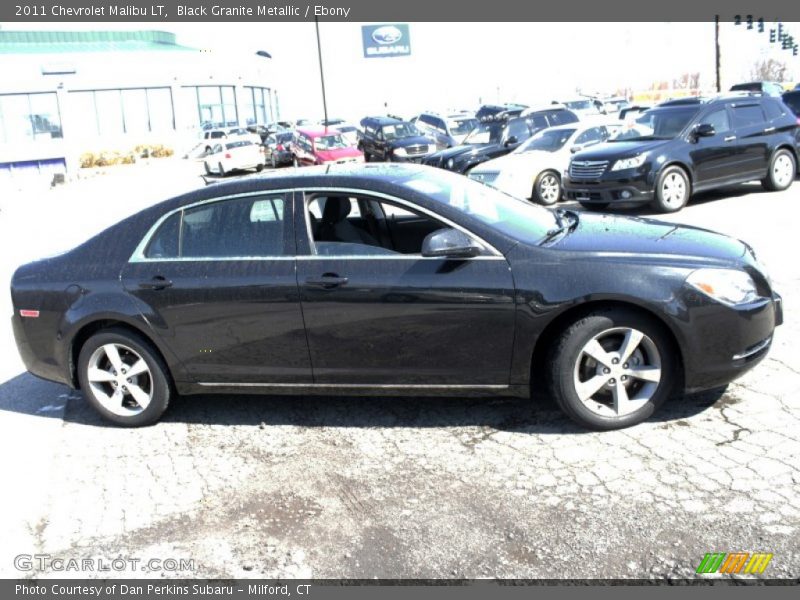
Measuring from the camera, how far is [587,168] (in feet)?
43.1

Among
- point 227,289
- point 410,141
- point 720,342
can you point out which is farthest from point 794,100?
point 227,289

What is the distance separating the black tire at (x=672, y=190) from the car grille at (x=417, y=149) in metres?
14.4

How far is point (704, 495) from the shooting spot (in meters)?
3.88

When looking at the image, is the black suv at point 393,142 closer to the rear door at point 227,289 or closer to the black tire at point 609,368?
the rear door at point 227,289

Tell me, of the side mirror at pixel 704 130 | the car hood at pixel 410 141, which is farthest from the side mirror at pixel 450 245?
the car hood at pixel 410 141

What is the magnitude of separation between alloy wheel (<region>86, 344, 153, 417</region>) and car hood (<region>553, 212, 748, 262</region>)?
2.78 metres

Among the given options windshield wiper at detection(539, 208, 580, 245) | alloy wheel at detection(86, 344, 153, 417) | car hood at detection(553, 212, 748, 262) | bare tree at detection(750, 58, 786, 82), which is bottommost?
alloy wheel at detection(86, 344, 153, 417)

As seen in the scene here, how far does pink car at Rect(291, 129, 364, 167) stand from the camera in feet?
94.1

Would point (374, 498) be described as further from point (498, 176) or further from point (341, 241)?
point (498, 176)

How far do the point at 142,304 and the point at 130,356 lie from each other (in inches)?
16.4

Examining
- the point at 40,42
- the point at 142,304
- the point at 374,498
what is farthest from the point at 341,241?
the point at 40,42

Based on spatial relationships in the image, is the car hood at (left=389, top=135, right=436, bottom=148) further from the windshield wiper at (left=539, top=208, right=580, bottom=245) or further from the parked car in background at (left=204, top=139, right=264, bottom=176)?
the windshield wiper at (left=539, top=208, right=580, bottom=245)

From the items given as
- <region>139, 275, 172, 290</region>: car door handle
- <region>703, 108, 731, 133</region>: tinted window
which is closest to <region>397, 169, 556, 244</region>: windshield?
<region>139, 275, 172, 290</region>: car door handle

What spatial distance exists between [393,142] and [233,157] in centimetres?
824
